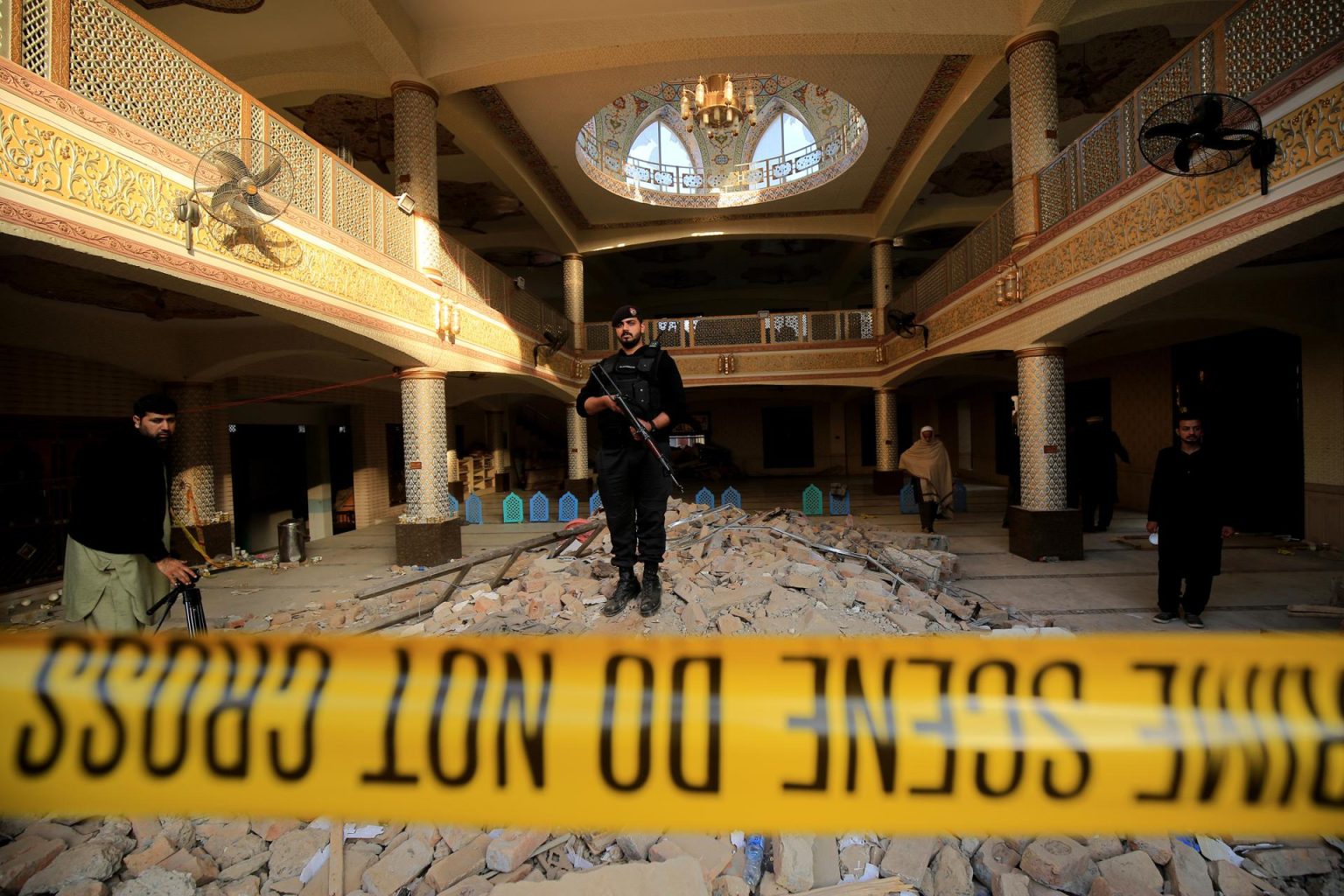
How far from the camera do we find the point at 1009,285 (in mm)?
7270

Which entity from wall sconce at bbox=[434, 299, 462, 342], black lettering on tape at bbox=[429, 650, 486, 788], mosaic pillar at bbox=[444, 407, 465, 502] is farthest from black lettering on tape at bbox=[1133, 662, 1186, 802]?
mosaic pillar at bbox=[444, 407, 465, 502]

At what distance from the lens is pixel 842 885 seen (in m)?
1.88

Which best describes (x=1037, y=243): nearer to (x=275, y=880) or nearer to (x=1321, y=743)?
(x=1321, y=743)

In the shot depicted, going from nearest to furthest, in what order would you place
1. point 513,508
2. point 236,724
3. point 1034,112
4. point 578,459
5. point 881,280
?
point 236,724 < point 1034,112 < point 513,508 < point 881,280 < point 578,459

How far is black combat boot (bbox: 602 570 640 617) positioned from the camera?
3.40 meters

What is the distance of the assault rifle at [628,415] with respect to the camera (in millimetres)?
3033

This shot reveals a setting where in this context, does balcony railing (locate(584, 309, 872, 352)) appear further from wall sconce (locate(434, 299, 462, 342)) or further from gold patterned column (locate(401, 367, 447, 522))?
gold patterned column (locate(401, 367, 447, 522))

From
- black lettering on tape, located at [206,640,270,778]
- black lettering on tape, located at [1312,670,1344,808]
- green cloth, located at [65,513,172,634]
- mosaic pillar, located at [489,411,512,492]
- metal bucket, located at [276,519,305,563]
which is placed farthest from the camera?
mosaic pillar, located at [489,411,512,492]

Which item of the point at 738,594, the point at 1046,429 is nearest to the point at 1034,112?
the point at 1046,429

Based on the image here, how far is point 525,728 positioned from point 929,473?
8.71m

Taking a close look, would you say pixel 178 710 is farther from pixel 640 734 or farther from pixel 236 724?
pixel 640 734

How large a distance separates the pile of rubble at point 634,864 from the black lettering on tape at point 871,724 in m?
1.17

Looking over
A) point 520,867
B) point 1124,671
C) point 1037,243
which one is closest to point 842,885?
point 520,867

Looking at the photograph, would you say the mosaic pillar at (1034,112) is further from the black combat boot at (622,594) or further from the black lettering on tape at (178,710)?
the black lettering on tape at (178,710)
